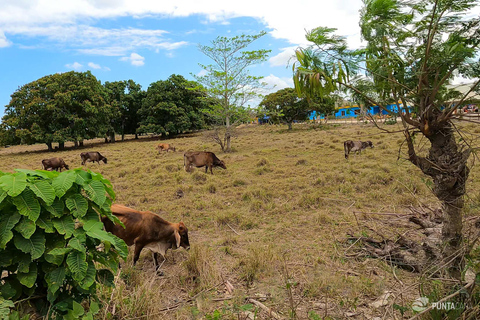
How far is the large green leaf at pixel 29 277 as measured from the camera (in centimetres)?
242

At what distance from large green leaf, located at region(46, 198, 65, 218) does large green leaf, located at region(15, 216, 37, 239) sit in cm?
17

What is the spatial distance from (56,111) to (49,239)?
3287 cm

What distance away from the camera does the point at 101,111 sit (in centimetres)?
3262

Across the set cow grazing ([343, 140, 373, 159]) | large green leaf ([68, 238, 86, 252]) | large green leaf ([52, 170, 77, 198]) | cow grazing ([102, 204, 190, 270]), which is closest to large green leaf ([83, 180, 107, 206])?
large green leaf ([52, 170, 77, 198])

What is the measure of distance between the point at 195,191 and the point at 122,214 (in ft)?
18.0

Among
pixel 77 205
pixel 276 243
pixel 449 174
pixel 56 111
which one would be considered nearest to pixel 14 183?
pixel 77 205

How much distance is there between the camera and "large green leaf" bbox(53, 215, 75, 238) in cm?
252

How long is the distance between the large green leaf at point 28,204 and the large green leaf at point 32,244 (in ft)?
A: 0.76

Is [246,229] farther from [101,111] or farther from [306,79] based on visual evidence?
[101,111]

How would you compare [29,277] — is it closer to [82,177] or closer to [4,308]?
[4,308]

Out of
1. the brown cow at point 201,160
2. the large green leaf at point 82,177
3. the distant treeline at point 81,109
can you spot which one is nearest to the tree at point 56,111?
the distant treeline at point 81,109

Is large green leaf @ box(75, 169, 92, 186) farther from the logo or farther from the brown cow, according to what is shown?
the brown cow

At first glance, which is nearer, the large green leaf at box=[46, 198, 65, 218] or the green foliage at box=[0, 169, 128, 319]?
the green foliage at box=[0, 169, 128, 319]

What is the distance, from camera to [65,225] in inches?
102
